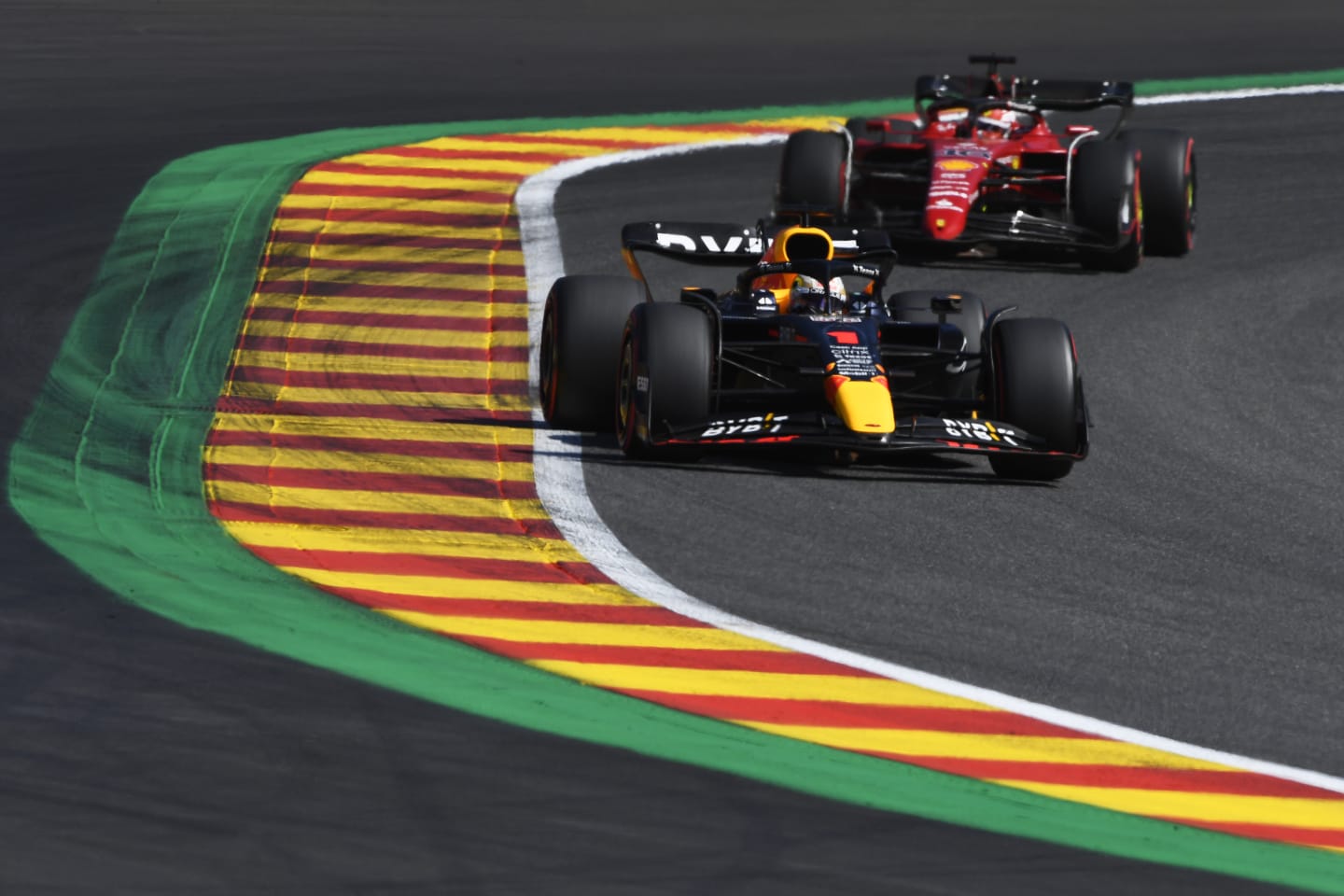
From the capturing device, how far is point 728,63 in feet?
92.5

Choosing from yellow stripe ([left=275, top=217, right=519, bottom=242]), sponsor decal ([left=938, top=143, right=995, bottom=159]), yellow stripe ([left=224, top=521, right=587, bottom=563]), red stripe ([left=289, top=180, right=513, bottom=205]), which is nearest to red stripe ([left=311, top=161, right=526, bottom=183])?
red stripe ([left=289, top=180, right=513, bottom=205])

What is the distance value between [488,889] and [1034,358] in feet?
20.1

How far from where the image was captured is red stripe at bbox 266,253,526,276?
1777 cm

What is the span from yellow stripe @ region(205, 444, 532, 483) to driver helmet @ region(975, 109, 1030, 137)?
8519 mm

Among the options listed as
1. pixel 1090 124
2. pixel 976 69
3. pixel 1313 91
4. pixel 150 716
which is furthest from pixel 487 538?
pixel 976 69

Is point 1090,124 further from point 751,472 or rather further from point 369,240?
point 751,472

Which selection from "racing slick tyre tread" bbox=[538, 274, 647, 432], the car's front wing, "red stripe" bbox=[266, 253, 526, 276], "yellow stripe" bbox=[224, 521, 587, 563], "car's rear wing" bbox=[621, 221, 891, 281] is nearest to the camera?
"yellow stripe" bbox=[224, 521, 587, 563]

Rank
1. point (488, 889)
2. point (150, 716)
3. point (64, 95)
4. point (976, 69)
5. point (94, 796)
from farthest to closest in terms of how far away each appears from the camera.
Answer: point (976, 69) → point (64, 95) → point (150, 716) → point (94, 796) → point (488, 889)

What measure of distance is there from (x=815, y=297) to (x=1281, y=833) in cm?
583

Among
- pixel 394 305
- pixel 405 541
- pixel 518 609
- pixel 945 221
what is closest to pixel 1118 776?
pixel 518 609

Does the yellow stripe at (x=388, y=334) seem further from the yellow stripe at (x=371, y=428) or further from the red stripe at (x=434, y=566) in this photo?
the red stripe at (x=434, y=566)

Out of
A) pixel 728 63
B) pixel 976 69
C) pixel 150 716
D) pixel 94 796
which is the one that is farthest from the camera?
pixel 976 69

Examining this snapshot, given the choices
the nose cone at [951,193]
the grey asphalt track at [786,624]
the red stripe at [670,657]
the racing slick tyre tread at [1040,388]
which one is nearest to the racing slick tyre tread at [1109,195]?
the grey asphalt track at [786,624]

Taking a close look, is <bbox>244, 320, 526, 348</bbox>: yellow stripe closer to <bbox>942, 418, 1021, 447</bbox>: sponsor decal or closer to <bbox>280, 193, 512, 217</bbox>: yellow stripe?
<bbox>280, 193, 512, 217</bbox>: yellow stripe
